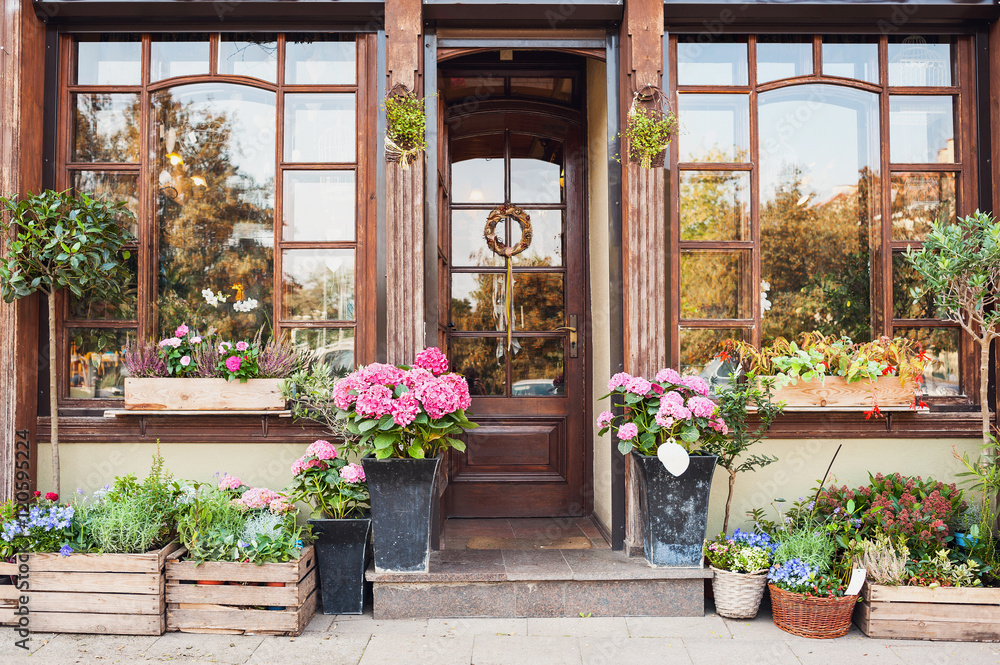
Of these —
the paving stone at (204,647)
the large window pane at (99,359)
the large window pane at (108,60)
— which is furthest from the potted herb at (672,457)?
the large window pane at (108,60)

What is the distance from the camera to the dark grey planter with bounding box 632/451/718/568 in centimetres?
325

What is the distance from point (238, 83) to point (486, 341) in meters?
2.33

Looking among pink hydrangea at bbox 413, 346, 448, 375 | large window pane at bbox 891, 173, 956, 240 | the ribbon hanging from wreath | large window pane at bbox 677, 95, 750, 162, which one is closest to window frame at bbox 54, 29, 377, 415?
pink hydrangea at bbox 413, 346, 448, 375

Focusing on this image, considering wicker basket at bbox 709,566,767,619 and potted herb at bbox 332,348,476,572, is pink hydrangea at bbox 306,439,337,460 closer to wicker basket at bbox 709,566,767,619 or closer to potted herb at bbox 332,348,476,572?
potted herb at bbox 332,348,476,572

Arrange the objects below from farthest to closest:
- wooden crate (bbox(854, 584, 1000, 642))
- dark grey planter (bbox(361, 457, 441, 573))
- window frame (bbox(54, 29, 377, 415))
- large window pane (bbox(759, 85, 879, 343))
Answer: large window pane (bbox(759, 85, 879, 343))
window frame (bbox(54, 29, 377, 415))
dark grey planter (bbox(361, 457, 441, 573))
wooden crate (bbox(854, 584, 1000, 642))

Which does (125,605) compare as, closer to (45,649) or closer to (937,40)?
(45,649)

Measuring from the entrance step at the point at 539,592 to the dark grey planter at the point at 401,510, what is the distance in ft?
0.27

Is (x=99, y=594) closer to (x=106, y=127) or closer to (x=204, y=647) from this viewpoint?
(x=204, y=647)

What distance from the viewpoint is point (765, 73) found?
3.91 m

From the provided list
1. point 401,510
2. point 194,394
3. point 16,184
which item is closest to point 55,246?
point 16,184

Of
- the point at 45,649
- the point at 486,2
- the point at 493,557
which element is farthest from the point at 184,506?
the point at 486,2

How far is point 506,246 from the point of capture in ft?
15.6

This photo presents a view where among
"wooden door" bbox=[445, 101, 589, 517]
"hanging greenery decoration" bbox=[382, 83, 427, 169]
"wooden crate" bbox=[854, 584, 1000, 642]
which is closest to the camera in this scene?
"wooden crate" bbox=[854, 584, 1000, 642]

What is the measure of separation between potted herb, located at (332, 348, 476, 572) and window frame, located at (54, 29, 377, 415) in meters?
0.61
